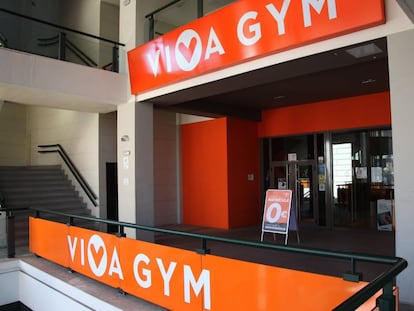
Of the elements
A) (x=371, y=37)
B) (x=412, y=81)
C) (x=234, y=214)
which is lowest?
(x=234, y=214)

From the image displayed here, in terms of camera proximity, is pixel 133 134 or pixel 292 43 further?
pixel 133 134

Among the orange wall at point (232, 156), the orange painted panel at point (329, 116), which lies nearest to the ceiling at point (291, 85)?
the orange painted panel at point (329, 116)

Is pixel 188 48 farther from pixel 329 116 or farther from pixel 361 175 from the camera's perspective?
pixel 361 175

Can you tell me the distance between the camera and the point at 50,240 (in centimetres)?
584

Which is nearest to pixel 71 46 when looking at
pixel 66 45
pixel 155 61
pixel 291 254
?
pixel 66 45

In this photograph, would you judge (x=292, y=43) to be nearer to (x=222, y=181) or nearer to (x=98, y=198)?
(x=222, y=181)

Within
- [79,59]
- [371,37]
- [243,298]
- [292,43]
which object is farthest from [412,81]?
[79,59]

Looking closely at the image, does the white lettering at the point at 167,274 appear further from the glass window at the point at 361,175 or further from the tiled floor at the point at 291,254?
the glass window at the point at 361,175

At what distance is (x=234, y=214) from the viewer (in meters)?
9.88

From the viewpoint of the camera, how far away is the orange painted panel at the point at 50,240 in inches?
215

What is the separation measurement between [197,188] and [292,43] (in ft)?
21.1

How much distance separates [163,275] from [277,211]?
4.10 metres

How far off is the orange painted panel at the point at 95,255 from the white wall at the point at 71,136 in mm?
4581

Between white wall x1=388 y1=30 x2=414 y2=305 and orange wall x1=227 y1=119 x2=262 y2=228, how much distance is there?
6.11 meters
